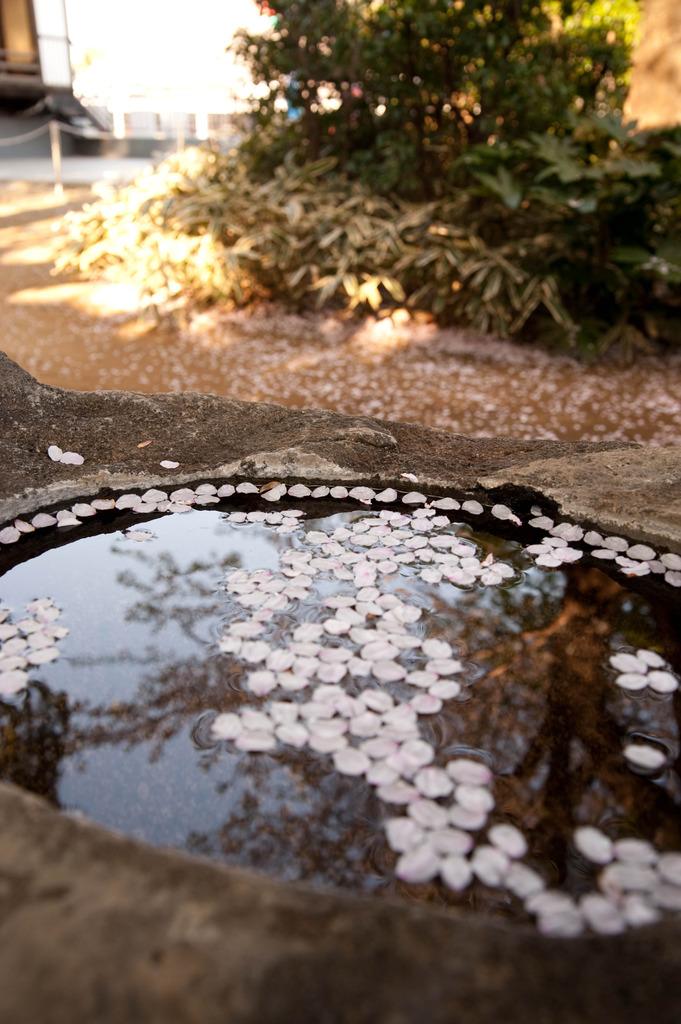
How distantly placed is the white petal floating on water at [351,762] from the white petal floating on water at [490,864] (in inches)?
7.1

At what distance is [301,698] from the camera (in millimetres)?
1117

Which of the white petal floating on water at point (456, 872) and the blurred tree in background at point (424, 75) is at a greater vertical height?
the blurred tree in background at point (424, 75)

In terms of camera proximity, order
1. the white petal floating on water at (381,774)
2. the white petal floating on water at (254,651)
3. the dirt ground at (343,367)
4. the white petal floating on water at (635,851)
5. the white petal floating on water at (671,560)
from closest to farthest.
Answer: the white petal floating on water at (635,851) < the white petal floating on water at (381,774) < the white petal floating on water at (254,651) < the white petal floating on water at (671,560) < the dirt ground at (343,367)

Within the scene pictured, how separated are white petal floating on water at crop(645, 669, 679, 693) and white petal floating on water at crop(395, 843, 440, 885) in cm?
48

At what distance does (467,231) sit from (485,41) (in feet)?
4.11

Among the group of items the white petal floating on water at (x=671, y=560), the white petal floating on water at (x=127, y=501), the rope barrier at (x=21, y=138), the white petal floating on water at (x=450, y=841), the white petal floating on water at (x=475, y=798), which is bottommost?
the white petal floating on water at (x=127, y=501)

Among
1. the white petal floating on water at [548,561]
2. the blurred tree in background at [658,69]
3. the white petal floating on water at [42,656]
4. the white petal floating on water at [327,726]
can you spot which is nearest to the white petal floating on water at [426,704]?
the white petal floating on water at [327,726]

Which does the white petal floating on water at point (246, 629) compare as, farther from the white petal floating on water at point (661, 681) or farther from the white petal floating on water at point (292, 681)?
the white petal floating on water at point (661, 681)

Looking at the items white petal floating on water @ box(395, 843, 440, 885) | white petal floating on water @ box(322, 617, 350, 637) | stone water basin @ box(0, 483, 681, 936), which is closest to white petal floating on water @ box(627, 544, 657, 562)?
stone water basin @ box(0, 483, 681, 936)

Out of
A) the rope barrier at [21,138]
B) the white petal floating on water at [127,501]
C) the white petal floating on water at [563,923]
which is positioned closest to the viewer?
the white petal floating on water at [563,923]

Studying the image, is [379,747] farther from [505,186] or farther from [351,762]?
[505,186]

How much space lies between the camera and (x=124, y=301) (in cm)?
484

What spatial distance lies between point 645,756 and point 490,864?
301 millimetres

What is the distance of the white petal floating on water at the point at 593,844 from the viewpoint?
87 centimetres
